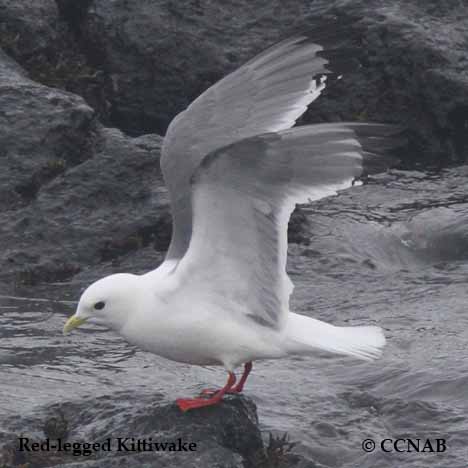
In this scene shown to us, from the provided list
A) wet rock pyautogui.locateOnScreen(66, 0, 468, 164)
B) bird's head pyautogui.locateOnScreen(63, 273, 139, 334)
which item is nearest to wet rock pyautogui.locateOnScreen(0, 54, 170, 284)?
wet rock pyautogui.locateOnScreen(66, 0, 468, 164)

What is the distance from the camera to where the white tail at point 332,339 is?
6.50 meters

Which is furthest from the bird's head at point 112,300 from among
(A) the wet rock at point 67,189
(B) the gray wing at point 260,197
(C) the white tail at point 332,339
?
(A) the wet rock at point 67,189

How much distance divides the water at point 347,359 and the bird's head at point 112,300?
0.63 metres

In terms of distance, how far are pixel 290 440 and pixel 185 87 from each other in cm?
581

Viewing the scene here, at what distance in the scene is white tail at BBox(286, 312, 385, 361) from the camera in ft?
21.3

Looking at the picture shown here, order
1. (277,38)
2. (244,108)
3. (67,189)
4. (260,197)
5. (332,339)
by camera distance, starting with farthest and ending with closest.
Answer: (277,38) < (67,189) < (244,108) < (332,339) < (260,197)

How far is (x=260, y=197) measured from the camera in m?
6.20

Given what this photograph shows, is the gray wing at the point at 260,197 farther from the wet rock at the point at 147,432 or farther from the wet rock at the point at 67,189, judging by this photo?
the wet rock at the point at 67,189

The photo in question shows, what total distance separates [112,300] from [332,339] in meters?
1.23

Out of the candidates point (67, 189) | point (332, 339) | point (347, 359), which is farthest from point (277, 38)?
point (332, 339)

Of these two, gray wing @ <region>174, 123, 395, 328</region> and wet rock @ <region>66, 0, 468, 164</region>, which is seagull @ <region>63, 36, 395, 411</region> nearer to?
gray wing @ <region>174, 123, 395, 328</region>

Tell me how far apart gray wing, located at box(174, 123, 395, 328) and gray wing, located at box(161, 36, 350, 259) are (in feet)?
1.17

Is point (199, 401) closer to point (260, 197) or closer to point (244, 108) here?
point (260, 197)

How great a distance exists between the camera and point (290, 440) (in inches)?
271
